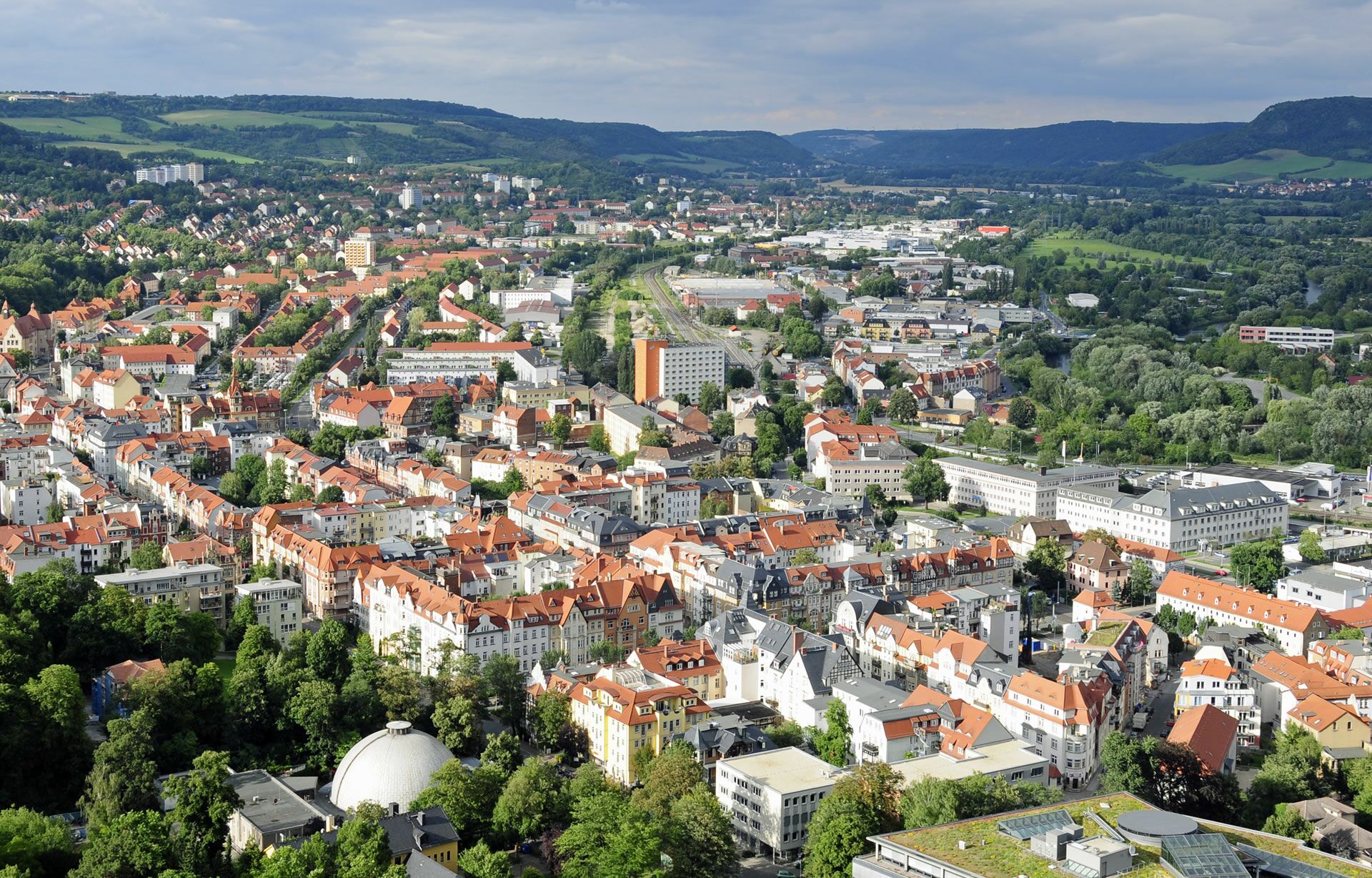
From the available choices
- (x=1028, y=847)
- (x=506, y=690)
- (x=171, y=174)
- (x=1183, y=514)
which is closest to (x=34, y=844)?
(x=506, y=690)

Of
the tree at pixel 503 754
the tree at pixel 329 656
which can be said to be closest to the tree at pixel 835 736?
the tree at pixel 503 754

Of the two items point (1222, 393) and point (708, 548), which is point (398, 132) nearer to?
point (1222, 393)

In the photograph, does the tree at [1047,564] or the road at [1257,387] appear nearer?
the tree at [1047,564]

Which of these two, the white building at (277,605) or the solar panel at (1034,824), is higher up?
the solar panel at (1034,824)

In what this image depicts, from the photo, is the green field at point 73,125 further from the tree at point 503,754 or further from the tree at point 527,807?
the tree at point 527,807

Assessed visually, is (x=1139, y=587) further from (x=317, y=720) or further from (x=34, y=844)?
(x=34, y=844)

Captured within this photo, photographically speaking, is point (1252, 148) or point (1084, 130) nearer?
point (1252, 148)

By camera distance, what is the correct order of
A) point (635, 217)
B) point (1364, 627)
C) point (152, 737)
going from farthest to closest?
1. point (635, 217)
2. point (1364, 627)
3. point (152, 737)

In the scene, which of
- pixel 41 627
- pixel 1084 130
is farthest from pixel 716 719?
pixel 1084 130
